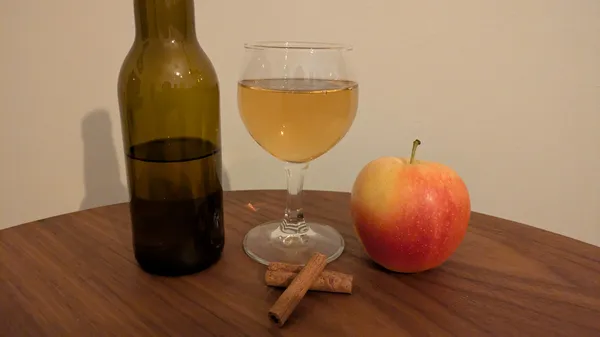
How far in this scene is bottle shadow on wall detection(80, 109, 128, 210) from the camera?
105 centimetres

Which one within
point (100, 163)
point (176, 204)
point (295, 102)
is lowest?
point (100, 163)

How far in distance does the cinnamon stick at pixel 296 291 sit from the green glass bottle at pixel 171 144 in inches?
5.0

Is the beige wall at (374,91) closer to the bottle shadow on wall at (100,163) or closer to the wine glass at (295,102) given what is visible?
the bottle shadow on wall at (100,163)

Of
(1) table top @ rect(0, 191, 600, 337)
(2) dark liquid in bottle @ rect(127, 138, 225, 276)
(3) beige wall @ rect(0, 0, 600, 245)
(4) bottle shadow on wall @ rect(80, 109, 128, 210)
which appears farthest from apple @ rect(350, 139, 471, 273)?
(4) bottle shadow on wall @ rect(80, 109, 128, 210)

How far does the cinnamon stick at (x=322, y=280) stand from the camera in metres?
0.56

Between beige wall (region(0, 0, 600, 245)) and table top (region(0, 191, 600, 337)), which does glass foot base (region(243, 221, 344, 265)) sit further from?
beige wall (region(0, 0, 600, 245))

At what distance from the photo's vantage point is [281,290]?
1.86ft

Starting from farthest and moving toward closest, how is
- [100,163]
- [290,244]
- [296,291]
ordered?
[100,163]
[290,244]
[296,291]

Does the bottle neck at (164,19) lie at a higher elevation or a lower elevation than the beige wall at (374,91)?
higher

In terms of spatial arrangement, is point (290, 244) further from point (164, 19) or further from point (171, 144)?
point (164, 19)

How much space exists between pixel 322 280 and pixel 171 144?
0.25 meters

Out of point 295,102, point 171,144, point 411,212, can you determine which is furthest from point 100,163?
Result: point 411,212

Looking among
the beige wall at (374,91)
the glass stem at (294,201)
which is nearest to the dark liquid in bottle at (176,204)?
the glass stem at (294,201)

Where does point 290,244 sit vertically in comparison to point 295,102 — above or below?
below
